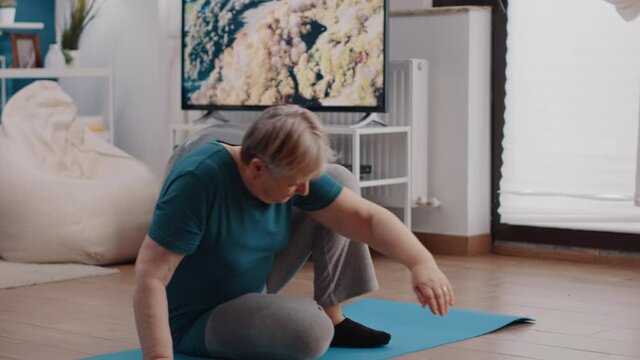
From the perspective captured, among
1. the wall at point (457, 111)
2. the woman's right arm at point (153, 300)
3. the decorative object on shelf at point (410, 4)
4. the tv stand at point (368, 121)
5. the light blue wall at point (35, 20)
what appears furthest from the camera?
the light blue wall at point (35, 20)

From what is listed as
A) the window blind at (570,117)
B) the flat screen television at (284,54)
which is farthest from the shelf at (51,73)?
the window blind at (570,117)

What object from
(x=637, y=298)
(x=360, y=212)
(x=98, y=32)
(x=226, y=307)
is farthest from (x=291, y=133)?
(x=98, y=32)

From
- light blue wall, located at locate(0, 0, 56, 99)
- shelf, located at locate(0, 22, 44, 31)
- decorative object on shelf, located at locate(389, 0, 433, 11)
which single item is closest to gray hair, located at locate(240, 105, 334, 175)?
decorative object on shelf, located at locate(389, 0, 433, 11)

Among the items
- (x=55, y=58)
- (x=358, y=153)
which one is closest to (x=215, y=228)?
(x=358, y=153)

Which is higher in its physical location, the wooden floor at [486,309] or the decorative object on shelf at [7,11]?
the decorative object on shelf at [7,11]

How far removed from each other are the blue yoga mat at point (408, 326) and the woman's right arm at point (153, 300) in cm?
53

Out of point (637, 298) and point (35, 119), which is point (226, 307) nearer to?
point (637, 298)

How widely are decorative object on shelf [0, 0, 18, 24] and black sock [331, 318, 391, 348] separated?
326 centimetres

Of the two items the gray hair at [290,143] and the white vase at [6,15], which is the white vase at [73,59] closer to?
the white vase at [6,15]

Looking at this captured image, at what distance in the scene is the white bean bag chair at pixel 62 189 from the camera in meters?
4.31

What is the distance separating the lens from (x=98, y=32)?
554 centimetres

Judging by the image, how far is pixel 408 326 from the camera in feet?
9.93

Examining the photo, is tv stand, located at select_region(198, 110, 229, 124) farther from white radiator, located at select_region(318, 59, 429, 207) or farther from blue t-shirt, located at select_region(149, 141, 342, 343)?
blue t-shirt, located at select_region(149, 141, 342, 343)

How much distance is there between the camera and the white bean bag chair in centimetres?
431
